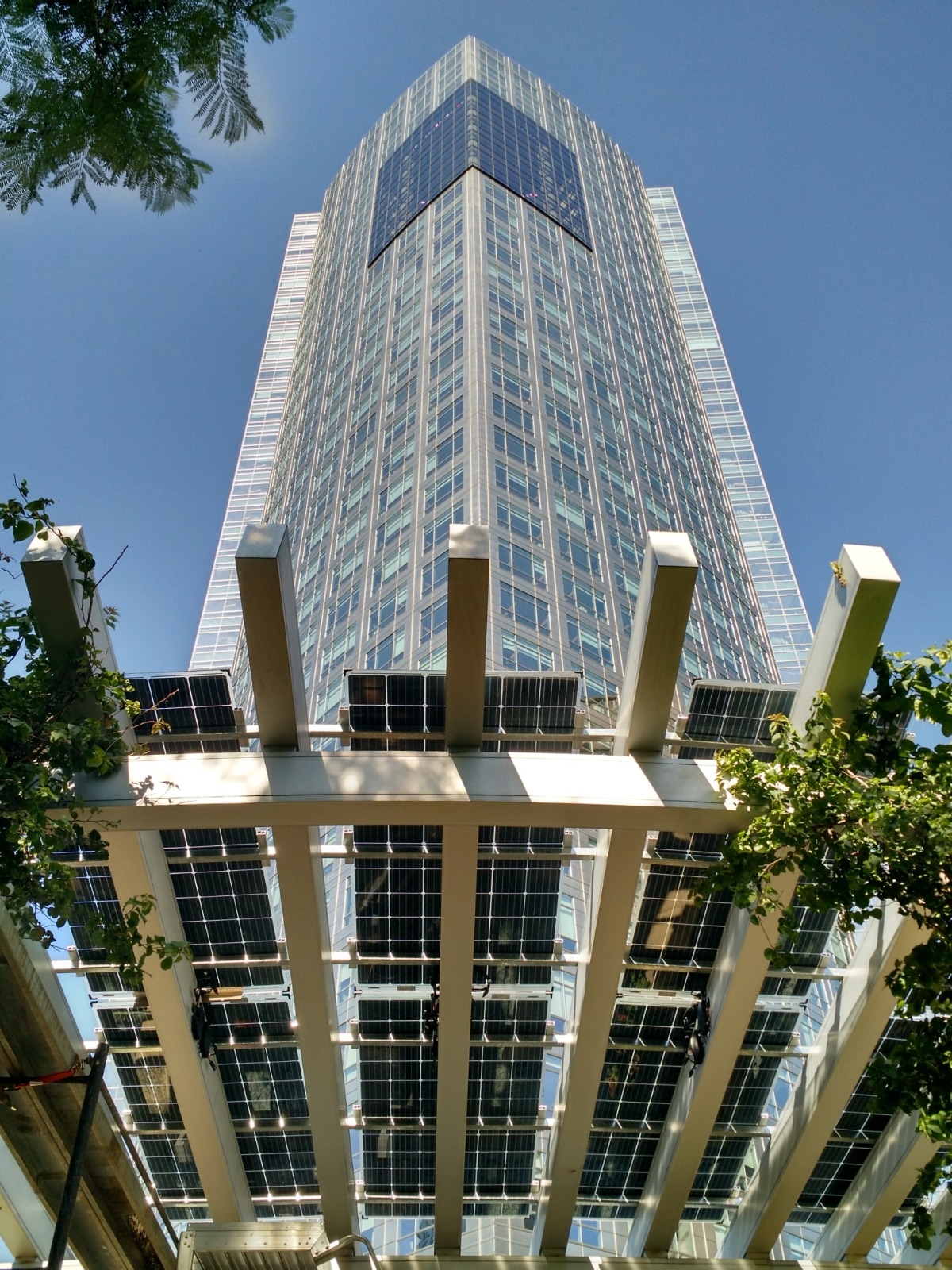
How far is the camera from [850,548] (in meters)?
8.12

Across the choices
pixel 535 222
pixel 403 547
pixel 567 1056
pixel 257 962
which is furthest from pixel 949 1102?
pixel 535 222

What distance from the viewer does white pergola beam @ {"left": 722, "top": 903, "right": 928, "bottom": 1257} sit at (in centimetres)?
1002

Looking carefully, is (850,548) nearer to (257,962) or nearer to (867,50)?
(257,962)

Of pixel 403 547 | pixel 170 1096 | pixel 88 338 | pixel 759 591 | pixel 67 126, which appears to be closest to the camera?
pixel 67 126

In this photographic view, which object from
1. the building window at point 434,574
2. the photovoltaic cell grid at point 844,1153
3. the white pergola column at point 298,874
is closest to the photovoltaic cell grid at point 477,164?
the building window at point 434,574

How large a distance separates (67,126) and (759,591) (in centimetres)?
6938

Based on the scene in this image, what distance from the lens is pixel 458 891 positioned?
9.66m

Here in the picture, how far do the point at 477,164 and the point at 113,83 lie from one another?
62214 mm

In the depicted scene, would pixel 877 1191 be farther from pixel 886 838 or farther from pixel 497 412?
pixel 497 412

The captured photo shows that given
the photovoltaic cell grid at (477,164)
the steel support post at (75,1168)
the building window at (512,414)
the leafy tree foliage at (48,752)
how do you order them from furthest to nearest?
the photovoltaic cell grid at (477,164) < the building window at (512,414) < the leafy tree foliage at (48,752) < the steel support post at (75,1168)

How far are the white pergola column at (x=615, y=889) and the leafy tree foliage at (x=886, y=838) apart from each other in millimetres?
1149

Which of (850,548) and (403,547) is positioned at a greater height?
(850,548)

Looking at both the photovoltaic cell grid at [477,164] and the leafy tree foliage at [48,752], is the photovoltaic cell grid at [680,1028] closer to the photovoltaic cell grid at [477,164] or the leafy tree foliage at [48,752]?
the leafy tree foliage at [48,752]

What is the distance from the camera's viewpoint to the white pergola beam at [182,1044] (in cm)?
964
